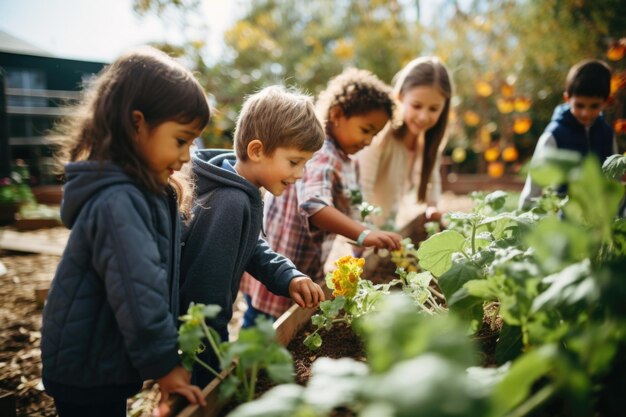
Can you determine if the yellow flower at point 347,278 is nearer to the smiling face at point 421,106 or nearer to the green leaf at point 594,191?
the green leaf at point 594,191

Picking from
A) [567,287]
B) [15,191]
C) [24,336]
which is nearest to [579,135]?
[567,287]

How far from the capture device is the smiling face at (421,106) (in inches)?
117

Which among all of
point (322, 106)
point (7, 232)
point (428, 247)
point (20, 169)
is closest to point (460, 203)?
point (322, 106)

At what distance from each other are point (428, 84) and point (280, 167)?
5.55ft

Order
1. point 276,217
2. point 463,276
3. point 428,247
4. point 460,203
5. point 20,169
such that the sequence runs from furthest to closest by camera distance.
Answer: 1. point 20,169
2. point 460,203
3. point 276,217
4. point 428,247
5. point 463,276

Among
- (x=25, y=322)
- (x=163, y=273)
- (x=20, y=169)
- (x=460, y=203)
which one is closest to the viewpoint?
(x=163, y=273)

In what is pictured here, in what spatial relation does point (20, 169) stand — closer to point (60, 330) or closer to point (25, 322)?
point (25, 322)

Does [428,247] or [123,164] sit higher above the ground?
[123,164]

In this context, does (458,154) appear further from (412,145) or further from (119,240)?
(119,240)

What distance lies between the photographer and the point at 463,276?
1288mm

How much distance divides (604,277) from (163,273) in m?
0.91

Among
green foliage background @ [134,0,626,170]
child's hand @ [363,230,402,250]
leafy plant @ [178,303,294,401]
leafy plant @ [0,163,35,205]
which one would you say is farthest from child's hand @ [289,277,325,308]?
leafy plant @ [0,163,35,205]

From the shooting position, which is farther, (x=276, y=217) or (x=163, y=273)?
(x=276, y=217)

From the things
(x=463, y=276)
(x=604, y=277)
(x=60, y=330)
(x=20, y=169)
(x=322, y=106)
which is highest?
(x=322, y=106)
